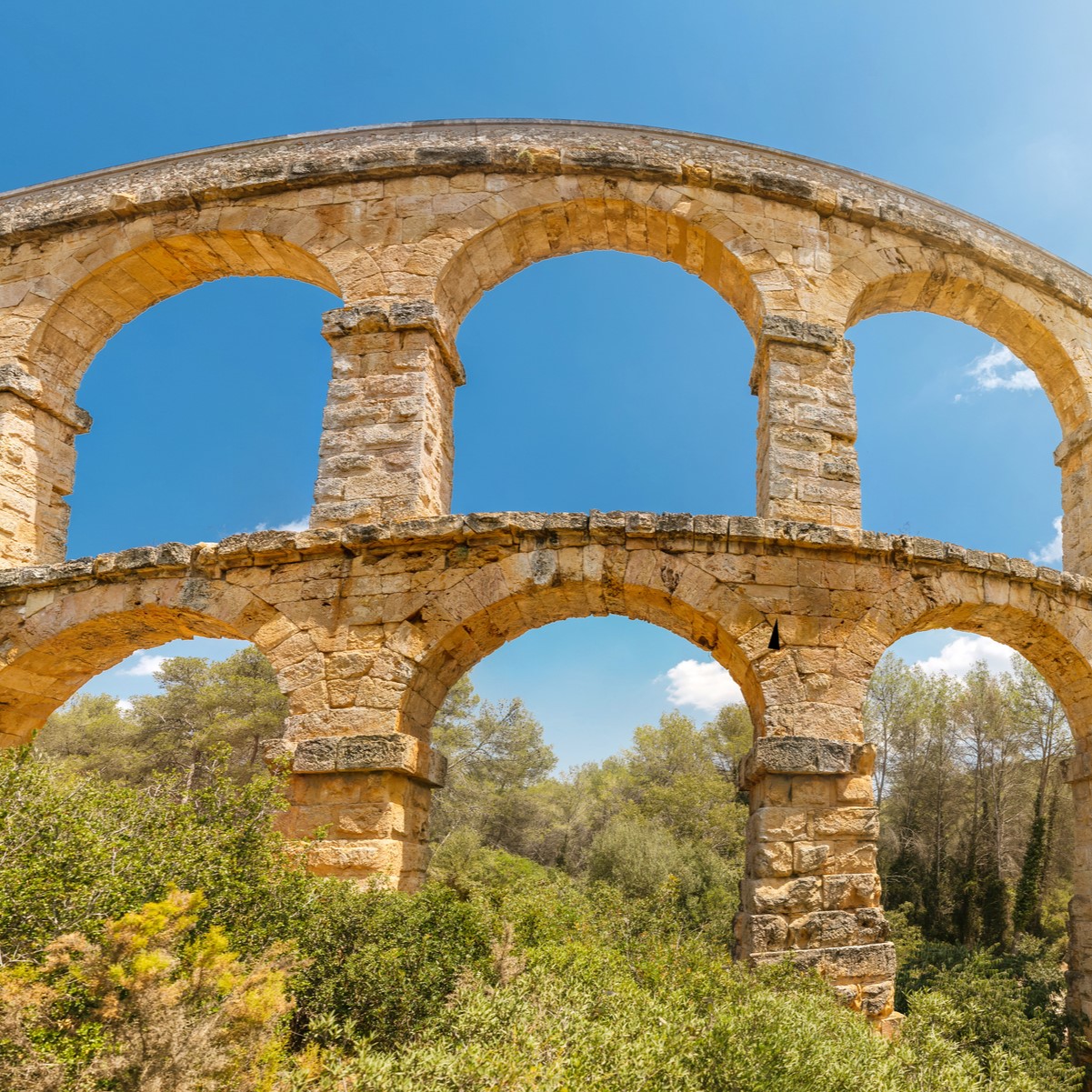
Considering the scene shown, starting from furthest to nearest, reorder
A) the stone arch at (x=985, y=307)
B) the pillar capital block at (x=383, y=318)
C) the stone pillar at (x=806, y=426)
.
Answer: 1. the stone arch at (x=985, y=307)
2. the pillar capital block at (x=383, y=318)
3. the stone pillar at (x=806, y=426)

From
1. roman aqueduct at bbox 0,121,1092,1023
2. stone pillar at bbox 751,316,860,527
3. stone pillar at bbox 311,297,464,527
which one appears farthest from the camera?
stone pillar at bbox 751,316,860,527

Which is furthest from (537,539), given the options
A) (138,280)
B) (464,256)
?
(138,280)

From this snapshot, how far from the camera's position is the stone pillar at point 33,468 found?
7008 millimetres

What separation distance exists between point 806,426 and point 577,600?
97.2 inches

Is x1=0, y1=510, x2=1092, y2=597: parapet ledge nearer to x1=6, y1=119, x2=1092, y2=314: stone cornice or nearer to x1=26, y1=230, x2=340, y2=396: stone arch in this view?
x1=26, y1=230, x2=340, y2=396: stone arch

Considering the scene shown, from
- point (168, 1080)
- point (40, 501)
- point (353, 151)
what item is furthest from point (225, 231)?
point (168, 1080)

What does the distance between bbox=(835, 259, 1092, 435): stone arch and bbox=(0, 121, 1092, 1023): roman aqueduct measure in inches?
1.3

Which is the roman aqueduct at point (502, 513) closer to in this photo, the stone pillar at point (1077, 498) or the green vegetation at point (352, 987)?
the stone pillar at point (1077, 498)

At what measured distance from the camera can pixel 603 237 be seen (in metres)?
7.79

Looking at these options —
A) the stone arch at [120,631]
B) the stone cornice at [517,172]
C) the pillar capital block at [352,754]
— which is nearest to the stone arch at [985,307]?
the stone cornice at [517,172]

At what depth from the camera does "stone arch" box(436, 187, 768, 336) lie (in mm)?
7355

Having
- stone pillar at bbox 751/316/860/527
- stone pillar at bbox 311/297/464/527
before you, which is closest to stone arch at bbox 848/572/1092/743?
stone pillar at bbox 751/316/860/527

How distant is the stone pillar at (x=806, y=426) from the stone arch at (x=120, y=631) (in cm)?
390

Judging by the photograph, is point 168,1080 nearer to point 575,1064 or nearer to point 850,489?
point 575,1064
